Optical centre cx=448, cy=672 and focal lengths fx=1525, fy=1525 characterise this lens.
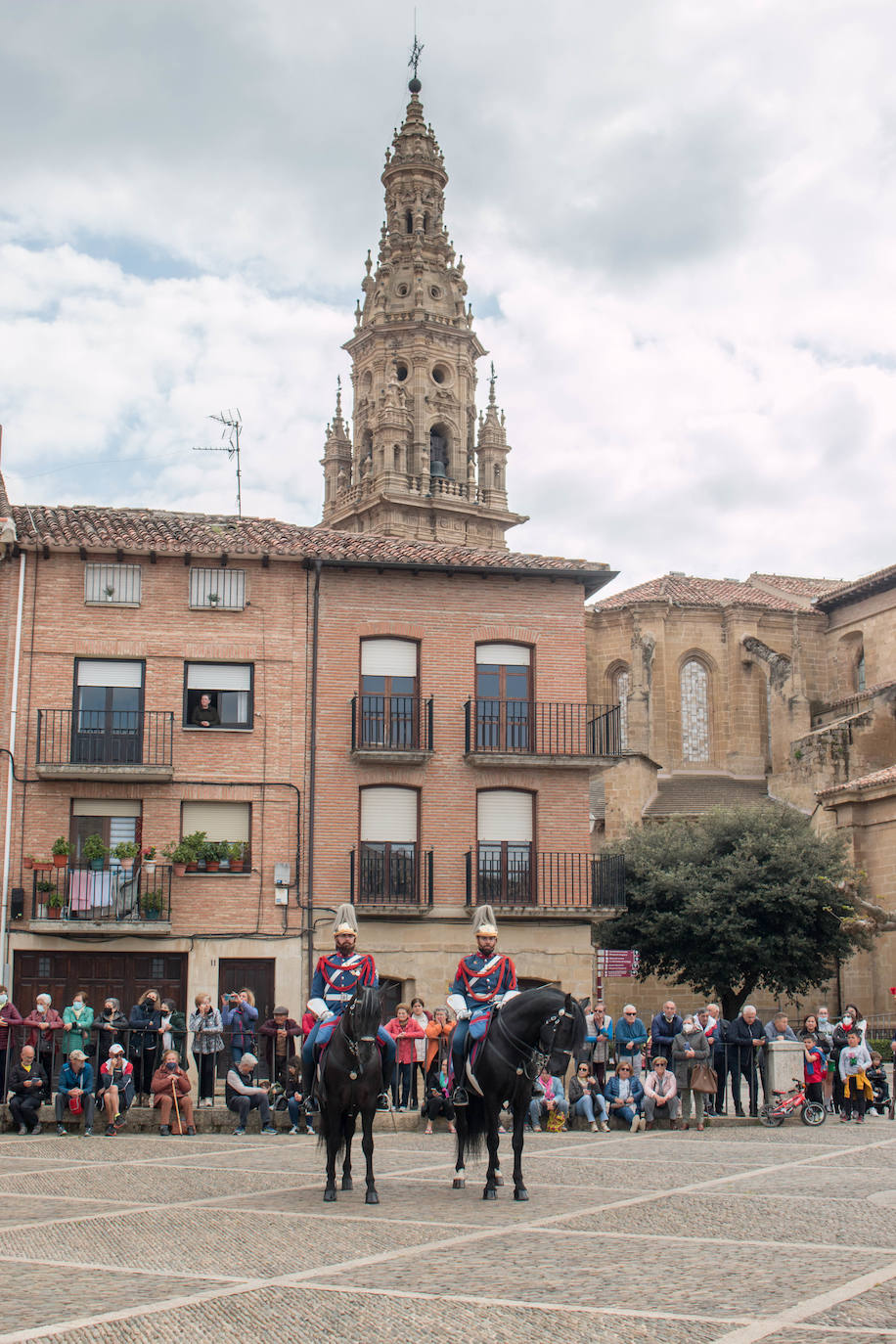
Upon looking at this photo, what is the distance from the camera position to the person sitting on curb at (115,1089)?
19422 millimetres

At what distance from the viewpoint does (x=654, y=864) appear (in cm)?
3900

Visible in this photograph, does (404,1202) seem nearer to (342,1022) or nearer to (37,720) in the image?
(342,1022)

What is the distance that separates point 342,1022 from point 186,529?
66.0ft

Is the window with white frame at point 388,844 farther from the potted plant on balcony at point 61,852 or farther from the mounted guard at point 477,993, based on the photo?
the mounted guard at point 477,993

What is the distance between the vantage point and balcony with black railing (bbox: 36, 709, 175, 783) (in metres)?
28.6

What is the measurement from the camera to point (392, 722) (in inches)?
1206

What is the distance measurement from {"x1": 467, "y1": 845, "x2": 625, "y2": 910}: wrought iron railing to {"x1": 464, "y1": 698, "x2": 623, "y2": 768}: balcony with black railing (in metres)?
1.93

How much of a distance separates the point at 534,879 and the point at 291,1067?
1082cm

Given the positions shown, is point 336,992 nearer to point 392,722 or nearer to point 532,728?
point 392,722

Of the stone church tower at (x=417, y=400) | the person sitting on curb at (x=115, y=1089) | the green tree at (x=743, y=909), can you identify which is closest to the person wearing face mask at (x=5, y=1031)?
the person sitting on curb at (x=115, y=1089)

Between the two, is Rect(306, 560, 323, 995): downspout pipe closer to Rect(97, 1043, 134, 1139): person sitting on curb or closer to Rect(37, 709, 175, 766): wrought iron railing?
Rect(37, 709, 175, 766): wrought iron railing

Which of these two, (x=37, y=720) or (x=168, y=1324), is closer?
(x=168, y=1324)

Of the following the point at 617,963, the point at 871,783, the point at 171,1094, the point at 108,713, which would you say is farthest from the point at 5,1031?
the point at 871,783

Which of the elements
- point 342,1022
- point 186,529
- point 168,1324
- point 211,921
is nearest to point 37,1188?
point 342,1022
